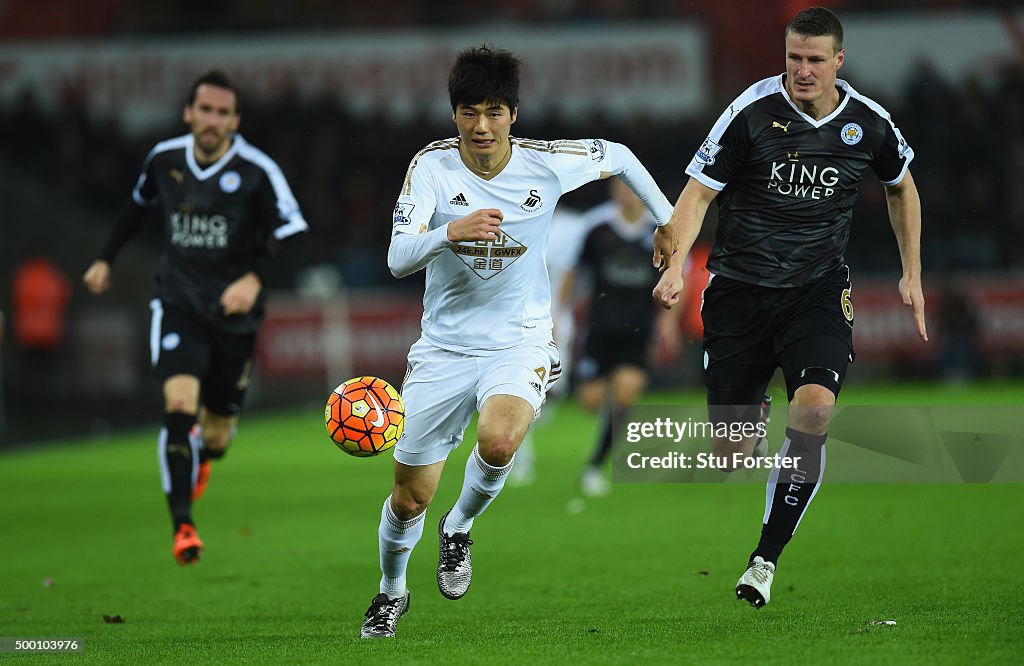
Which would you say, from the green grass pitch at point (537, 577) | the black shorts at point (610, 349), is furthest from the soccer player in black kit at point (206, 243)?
the black shorts at point (610, 349)

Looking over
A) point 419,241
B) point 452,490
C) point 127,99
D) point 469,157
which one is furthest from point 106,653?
point 127,99

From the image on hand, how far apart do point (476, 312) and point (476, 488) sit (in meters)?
0.76

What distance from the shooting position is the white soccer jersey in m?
6.12

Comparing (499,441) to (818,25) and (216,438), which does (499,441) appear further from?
(216,438)

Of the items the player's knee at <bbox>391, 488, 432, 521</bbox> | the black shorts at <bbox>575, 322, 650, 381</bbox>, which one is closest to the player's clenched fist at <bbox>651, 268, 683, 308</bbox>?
the player's knee at <bbox>391, 488, 432, 521</bbox>

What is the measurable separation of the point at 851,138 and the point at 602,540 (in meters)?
3.37

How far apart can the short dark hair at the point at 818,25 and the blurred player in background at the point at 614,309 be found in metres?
5.22

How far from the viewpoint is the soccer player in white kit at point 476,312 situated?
600cm

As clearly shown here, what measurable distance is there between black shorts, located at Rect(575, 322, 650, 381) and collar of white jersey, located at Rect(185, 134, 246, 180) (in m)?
3.90

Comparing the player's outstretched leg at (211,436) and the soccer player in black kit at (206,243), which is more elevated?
the soccer player in black kit at (206,243)

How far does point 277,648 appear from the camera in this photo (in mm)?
5711

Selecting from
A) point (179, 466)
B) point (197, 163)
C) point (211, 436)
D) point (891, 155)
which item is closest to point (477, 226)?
point (891, 155)

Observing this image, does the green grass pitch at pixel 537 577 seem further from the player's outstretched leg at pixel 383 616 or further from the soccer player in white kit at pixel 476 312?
the soccer player in white kit at pixel 476 312

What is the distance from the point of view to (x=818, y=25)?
20.2ft
